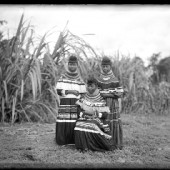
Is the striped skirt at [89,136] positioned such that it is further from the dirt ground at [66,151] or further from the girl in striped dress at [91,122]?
the dirt ground at [66,151]

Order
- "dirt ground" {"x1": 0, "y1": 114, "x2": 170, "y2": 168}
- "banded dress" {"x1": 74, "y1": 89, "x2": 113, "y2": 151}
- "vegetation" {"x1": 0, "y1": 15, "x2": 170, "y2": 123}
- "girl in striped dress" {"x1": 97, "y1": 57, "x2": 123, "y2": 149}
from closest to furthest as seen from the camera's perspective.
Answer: "dirt ground" {"x1": 0, "y1": 114, "x2": 170, "y2": 168}
"banded dress" {"x1": 74, "y1": 89, "x2": 113, "y2": 151}
"girl in striped dress" {"x1": 97, "y1": 57, "x2": 123, "y2": 149}
"vegetation" {"x1": 0, "y1": 15, "x2": 170, "y2": 123}

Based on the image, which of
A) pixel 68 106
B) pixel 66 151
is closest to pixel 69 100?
pixel 68 106

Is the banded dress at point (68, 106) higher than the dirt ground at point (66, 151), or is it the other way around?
the banded dress at point (68, 106)

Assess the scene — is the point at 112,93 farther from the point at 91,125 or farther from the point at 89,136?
the point at 89,136

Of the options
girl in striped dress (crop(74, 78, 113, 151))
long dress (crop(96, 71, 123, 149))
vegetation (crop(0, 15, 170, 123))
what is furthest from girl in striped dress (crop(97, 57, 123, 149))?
vegetation (crop(0, 15, 170, 123))

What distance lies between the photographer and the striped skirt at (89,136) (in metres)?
4.77

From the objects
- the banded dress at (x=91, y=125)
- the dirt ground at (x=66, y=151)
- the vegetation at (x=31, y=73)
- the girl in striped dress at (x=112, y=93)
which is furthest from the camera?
the vegetation at (x=31, y=73)

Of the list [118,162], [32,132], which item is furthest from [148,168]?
[32,132]

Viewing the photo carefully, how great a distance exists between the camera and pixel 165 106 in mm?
10242

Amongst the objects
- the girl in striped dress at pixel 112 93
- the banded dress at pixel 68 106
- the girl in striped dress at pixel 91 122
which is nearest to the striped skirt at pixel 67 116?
the banded dress at pixel 68 106

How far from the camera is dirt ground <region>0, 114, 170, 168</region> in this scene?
13.8 ft

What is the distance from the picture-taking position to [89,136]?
4777 mm

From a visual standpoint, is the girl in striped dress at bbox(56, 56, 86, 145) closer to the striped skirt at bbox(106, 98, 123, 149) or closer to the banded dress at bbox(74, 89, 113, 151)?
the banded dress at bbox(74, 89, 113, 151)

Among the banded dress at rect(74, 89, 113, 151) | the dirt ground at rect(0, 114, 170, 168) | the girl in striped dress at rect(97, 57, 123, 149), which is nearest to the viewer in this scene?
the dirt ground at rect(0, 114, 170, 168)
